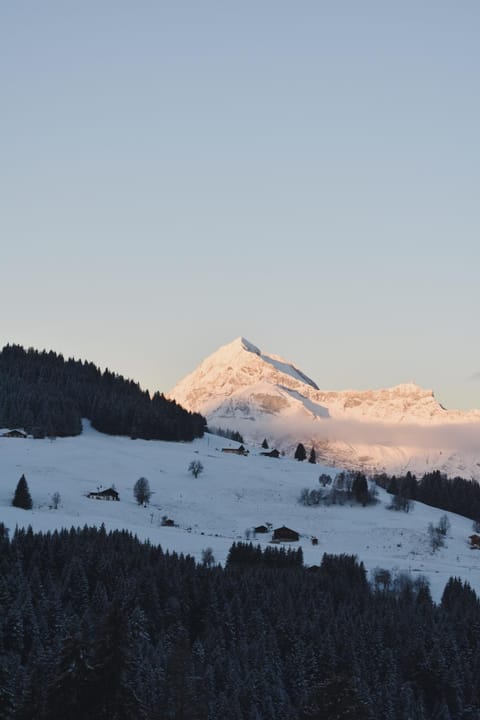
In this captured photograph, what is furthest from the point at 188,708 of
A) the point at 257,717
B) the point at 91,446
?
the point at 91,446

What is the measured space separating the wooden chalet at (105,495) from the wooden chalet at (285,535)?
24.1 metres

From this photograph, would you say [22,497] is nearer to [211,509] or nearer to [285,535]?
[211,509]

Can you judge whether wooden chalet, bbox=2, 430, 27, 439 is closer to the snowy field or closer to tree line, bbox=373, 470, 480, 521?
the snowy field

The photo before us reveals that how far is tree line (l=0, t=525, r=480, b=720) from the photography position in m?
76.8

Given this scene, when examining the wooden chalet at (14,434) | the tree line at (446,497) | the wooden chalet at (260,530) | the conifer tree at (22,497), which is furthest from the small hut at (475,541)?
the wooden chalet at (14,434)

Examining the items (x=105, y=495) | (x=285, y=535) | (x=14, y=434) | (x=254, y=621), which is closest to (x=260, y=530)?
(x=285, y=535)

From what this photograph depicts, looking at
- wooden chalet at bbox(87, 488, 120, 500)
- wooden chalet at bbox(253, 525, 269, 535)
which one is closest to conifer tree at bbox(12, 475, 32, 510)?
wooden chalet at bbox(87, 488, 120, 500)

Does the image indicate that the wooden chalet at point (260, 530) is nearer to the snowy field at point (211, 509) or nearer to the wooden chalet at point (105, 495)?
the snowy field at point (211, 509)

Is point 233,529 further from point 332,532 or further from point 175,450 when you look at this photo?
point 175,450

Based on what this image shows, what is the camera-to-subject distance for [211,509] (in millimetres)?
151125

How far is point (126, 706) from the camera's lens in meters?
36.1

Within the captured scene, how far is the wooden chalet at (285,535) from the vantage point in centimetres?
13825

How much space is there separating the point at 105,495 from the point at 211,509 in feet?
53.7

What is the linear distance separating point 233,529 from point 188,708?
335 ft
